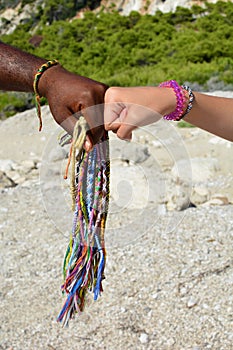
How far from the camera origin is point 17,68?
1273 millimetres

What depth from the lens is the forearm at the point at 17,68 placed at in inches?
49.1

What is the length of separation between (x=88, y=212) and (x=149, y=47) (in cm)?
1356

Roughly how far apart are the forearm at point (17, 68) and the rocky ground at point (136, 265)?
9.0 inches

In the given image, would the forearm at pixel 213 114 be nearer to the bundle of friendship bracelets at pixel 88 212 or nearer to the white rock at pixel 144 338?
the bundle of friendship bracelets at pixel 88 212

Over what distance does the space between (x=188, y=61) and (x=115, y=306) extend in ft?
33.7

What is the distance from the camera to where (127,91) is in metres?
1.21

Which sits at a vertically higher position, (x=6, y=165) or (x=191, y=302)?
(x=191, y=302)

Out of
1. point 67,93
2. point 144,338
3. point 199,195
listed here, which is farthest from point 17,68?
point 199,195

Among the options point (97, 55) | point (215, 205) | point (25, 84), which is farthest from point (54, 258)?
point (97, 55)

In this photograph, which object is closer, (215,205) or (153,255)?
(153,255)

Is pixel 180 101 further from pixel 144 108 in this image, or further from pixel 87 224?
pixel 87 224

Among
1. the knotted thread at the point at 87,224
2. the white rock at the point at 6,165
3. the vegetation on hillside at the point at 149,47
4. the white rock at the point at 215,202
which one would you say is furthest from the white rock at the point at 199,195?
the vegetation on hillside at the point at 149,47

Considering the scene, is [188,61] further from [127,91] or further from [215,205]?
[127,91]

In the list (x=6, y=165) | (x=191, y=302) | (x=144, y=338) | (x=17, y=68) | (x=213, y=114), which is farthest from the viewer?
(x=6, y=165)
